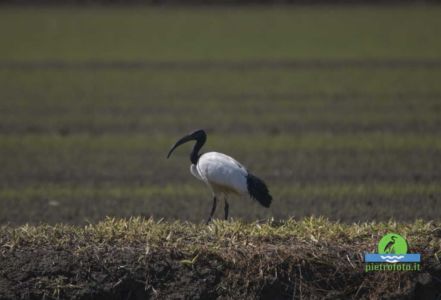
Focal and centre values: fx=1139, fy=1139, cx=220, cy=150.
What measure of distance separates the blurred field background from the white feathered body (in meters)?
1.73

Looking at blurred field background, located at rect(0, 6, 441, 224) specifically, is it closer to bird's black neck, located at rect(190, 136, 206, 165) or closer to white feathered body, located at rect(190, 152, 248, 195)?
bird's black neck, located at rect(190, 136, 206, 165)

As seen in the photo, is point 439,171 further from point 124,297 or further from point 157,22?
point 157,22

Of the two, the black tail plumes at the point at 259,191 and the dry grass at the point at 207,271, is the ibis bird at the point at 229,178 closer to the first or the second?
the black tail plumes at the point at 259,191

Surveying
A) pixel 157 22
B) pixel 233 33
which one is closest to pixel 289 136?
pixel 233 33

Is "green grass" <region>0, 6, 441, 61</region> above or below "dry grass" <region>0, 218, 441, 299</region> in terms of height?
below

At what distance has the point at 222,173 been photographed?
1296 centimetres

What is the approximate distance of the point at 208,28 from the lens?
50969 mm

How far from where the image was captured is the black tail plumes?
12.5 meters

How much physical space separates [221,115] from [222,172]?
13042 mm

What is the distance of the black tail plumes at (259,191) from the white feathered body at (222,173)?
68 millimetres

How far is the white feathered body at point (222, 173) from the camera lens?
12.8 metres

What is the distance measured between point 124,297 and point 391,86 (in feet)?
68.6

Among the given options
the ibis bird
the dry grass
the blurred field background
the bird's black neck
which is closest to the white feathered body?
the ibis bird

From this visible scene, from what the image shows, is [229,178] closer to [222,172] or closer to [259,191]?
[222,172]
